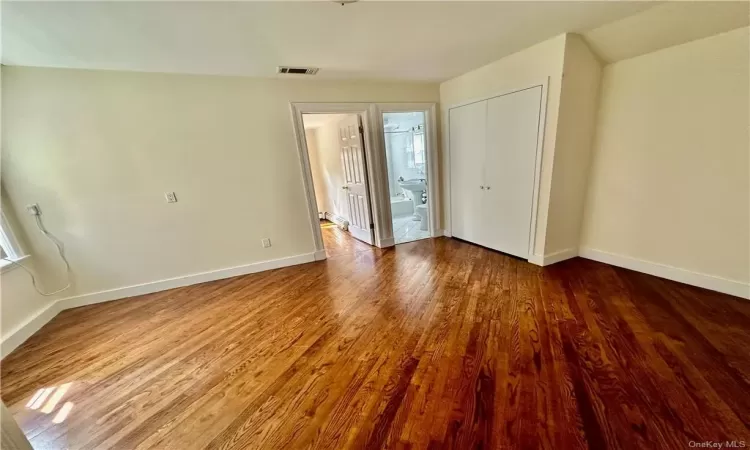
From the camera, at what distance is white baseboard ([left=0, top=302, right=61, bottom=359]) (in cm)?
203

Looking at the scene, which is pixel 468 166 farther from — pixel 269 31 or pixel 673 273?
pixel 269 31

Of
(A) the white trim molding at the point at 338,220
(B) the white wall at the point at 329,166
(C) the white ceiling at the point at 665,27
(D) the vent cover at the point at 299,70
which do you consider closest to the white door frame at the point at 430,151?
(B) the white wall at the point at 329,166

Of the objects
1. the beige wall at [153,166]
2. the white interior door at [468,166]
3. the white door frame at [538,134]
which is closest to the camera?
the beige wall at [153,166]

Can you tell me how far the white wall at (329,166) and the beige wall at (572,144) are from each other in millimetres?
2681

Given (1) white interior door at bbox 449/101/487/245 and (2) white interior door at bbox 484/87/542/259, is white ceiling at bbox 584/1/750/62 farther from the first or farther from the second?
(1) white interior door at bbox 449/101/487/245

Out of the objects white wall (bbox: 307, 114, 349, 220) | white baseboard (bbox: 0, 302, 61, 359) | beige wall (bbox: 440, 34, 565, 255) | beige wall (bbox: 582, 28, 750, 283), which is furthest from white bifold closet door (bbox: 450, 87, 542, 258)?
white baseboard (bbox: 0, 302, 61, 359)

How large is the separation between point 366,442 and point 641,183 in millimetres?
3139

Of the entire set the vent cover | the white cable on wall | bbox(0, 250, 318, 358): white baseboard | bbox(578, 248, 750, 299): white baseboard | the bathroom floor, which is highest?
the vent cover

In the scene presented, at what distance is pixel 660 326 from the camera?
71.4 inches

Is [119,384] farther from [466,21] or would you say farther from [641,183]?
[641,183]

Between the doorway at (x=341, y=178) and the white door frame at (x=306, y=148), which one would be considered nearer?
the white door frame at (x=306, y=148)

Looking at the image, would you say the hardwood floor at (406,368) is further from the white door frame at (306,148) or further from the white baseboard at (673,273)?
the white door frame at (306,148)

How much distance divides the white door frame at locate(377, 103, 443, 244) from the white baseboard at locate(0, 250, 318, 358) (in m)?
1.58

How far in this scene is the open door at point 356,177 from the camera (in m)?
3.58
